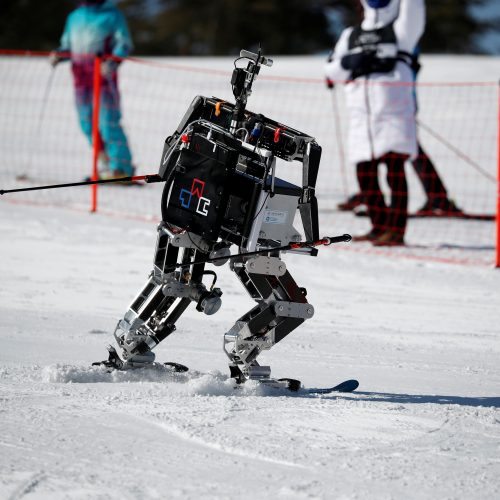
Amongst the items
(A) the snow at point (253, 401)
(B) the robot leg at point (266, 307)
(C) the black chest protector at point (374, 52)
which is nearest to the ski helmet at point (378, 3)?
(C) the black chest protector at point (374, 52)

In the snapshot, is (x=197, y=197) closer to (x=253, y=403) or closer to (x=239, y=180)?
(x=239, y=180)

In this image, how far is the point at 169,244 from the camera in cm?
500

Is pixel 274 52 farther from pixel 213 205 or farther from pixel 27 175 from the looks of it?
pixel 213 205

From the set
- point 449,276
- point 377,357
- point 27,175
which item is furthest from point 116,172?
point 377,357

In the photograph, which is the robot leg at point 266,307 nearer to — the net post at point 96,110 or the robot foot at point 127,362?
the robot foot at point 127,362

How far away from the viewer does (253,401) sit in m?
4.96

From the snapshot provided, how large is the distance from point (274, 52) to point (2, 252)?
26.3m

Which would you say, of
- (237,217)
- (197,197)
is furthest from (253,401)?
(197,197)

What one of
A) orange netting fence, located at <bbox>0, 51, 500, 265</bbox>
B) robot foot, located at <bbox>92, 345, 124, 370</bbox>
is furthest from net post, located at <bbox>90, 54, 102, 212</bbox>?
robot foot, located at <bbox>92, 345, 124, 370</bbox>

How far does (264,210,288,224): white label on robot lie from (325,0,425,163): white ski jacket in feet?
15.5

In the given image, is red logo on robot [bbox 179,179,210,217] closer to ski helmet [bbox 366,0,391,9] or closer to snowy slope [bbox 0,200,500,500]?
snowy slope [bbox 0,200,500,500]

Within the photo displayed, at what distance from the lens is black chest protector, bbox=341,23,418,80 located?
30.5ft

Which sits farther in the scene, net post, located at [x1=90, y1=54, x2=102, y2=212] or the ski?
net post, located at [x1=90, y1=54, x2=102, y2=212]

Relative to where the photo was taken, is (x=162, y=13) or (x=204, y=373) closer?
(x=204, y=373)
